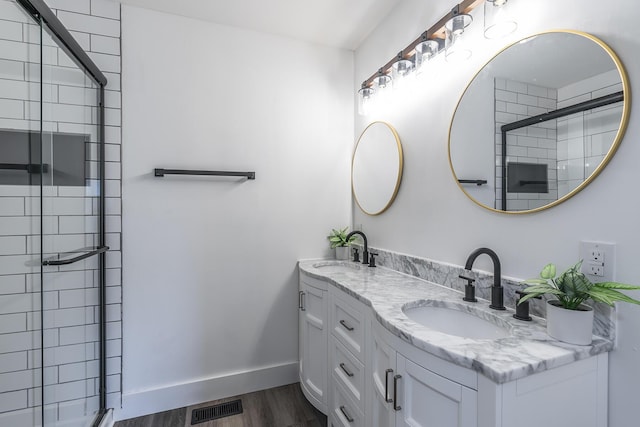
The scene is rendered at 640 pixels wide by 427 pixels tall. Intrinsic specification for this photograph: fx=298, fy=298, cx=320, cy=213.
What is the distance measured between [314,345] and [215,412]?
75 cm

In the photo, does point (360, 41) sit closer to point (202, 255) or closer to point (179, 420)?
point (202, 255)

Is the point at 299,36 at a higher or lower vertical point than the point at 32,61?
higher

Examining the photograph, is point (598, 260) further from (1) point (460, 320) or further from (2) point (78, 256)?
(2) point (78, 256)

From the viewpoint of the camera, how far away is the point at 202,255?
1.96 metres

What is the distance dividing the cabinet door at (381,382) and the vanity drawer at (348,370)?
0.08m

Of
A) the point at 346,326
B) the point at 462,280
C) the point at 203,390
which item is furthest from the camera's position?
the point at 203,390

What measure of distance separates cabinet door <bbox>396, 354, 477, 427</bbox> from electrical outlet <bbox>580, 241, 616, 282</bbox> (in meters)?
Result: 0.54

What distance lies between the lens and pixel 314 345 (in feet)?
5.91

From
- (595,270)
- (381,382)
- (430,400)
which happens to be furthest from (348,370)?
(595,270)

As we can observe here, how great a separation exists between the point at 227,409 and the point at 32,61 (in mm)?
2022

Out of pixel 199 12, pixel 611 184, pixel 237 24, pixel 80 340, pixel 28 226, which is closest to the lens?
pixel 611 184

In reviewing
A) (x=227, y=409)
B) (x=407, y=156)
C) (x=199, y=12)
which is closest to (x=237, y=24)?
(x=199, y=12)

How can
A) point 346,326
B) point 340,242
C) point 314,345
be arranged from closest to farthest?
point 346,326 → point 314,345 → point 340,242

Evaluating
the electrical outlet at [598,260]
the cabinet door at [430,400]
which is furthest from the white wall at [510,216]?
the cabinet door at [430,400]
